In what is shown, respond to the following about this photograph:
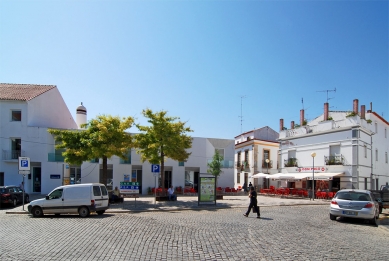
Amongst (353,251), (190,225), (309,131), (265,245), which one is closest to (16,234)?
(190,225)

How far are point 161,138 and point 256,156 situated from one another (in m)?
23.5

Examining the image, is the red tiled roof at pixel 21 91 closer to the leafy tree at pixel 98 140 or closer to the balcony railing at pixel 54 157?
the balcony railing at pixel 54 157

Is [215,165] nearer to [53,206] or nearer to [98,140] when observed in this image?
[98,140]

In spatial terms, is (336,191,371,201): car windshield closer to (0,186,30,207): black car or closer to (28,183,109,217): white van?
(28,183,109,217): white van

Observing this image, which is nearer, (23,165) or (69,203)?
(69,203)

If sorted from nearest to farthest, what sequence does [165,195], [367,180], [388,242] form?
[388,242] → [165,195] → [367,180]

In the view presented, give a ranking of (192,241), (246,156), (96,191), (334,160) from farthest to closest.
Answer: (246,156) → (334,160) → (96,191) → (192,241)

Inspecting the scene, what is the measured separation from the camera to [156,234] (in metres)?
10.5

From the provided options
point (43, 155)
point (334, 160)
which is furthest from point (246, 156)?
point (43, 155)

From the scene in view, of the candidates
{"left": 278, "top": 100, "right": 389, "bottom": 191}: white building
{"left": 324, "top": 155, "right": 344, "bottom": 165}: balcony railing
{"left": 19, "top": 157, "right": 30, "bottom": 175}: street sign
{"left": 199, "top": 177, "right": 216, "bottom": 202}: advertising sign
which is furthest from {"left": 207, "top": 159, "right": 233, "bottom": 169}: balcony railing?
{"left": 19, "top": 157, "right": 30, "bottom": 175}: street sign

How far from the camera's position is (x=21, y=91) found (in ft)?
109

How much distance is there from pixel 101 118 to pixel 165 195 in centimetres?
803

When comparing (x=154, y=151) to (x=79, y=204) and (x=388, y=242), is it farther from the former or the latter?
(x=388, y=242)

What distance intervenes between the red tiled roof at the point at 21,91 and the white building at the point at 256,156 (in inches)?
1056
